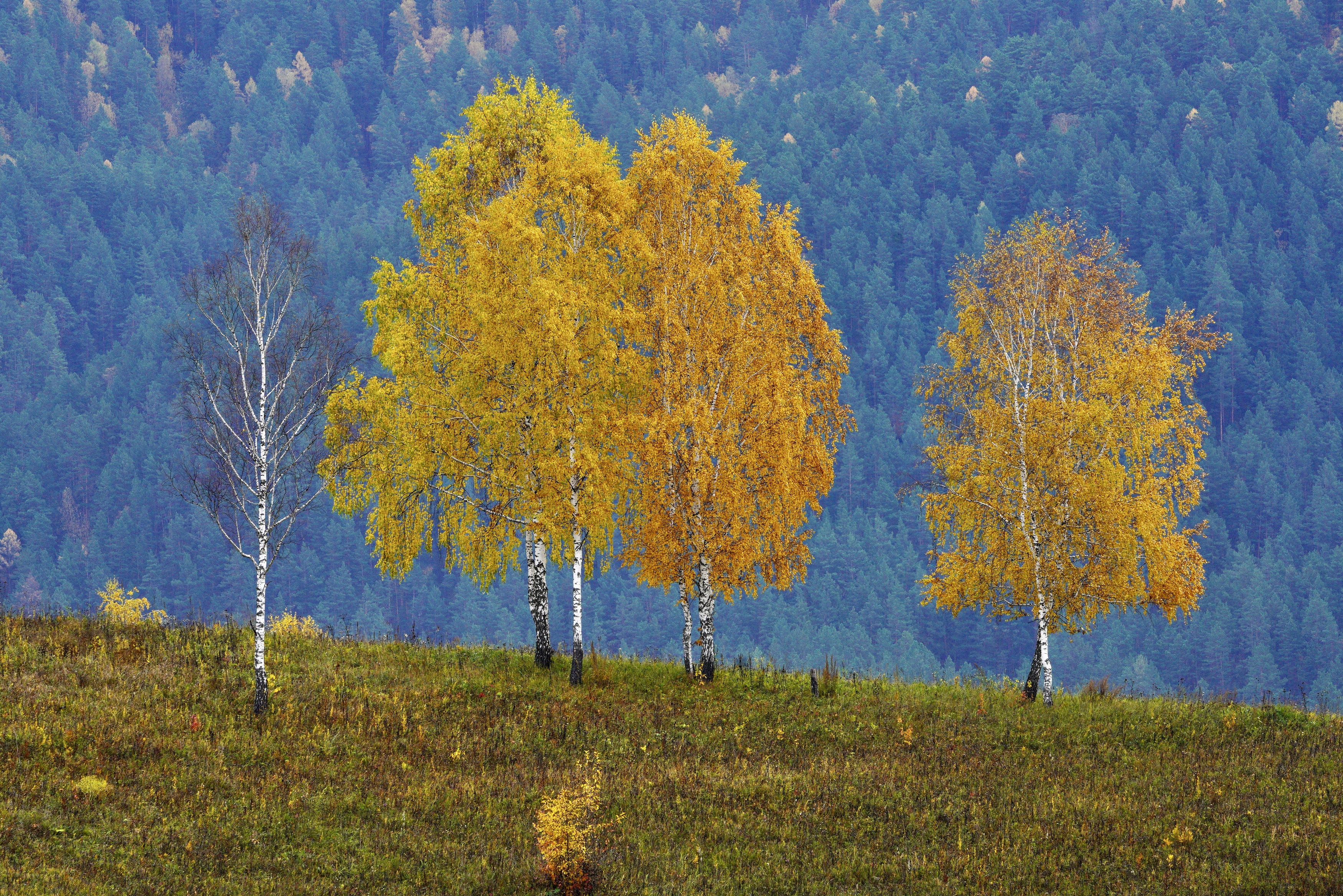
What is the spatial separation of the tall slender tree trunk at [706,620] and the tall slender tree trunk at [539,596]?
3561 mm

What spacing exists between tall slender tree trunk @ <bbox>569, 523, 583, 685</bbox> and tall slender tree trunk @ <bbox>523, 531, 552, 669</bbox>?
1.03 meters

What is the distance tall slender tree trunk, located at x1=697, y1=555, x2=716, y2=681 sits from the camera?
89.4ft

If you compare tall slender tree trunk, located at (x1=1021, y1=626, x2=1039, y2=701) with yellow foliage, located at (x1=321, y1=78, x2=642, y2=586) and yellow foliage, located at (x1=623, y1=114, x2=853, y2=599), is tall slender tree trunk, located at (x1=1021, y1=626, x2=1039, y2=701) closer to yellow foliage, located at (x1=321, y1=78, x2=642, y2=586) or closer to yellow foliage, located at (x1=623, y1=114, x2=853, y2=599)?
yellow foliage, located at (x1=623, y1=114, x2=853, y2=599)

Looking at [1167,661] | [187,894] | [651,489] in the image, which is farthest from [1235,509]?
[187,894]

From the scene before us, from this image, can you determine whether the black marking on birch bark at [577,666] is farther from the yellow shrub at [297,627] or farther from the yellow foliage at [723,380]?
the yellow shrub at [297,627]

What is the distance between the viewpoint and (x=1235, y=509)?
198m

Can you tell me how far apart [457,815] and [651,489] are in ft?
35.2

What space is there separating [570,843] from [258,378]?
1239cm

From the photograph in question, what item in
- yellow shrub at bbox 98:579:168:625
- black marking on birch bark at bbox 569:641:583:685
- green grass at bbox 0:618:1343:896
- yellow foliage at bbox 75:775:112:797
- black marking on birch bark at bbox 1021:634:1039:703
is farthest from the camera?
yellow shrub at bbox 98:579:168:625

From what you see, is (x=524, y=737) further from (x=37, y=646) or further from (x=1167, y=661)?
(x=1167, y=661)

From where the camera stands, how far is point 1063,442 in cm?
2659

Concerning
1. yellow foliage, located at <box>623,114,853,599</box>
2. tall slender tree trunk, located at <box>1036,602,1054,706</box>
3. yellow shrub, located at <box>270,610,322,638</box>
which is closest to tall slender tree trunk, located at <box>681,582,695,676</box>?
yellow foliage, located at <box>623,114,853,599</box>

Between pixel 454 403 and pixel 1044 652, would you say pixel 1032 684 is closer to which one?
pixel 1044 652

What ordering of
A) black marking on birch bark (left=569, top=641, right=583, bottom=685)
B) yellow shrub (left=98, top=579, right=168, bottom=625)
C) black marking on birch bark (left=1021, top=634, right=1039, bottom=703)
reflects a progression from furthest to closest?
yellow shrub (left=98, top=579, right=168, bottom=625) < black marking on birch bark (left=1021, top=634, right=1039, bottom=703) < black marking on birch bark (left=569, top=641, right=583, bottom=685)
